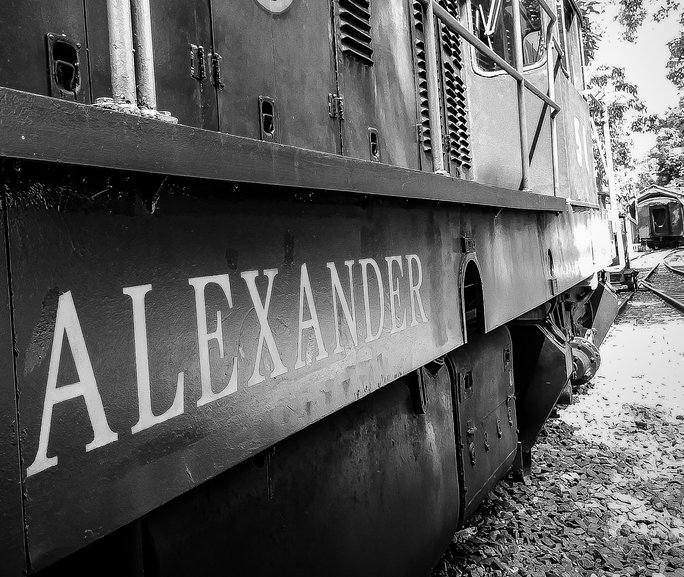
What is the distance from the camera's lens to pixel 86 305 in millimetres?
932

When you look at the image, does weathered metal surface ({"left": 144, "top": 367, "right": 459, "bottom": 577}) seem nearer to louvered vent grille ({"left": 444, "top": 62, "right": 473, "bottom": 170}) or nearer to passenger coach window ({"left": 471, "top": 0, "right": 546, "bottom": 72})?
louvered vent grille ({"left": 444, "top": 62, "right": 473, "bottom": 170})

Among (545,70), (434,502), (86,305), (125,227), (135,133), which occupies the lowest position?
(434,502)

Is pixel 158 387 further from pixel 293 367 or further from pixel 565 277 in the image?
pixel 565 277

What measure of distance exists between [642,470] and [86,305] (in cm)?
432

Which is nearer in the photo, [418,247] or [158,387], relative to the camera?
[158,387]

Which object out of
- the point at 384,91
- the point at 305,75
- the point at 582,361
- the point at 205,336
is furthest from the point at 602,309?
the point at 205,336

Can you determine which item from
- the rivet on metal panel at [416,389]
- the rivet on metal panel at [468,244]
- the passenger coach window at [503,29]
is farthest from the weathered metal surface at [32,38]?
the passenger coach window at [503,29]

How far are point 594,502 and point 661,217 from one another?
37.0m

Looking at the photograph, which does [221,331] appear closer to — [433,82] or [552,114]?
[433,82]

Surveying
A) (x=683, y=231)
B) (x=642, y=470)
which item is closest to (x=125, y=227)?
(x=642, y=470)

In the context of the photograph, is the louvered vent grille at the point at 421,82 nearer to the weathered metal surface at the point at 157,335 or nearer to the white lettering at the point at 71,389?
the weathered metal surface at the point at 157,335

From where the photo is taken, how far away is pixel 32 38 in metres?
1.03

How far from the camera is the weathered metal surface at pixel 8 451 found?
2.66ft

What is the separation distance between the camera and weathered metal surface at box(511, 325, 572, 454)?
440 centimetres
